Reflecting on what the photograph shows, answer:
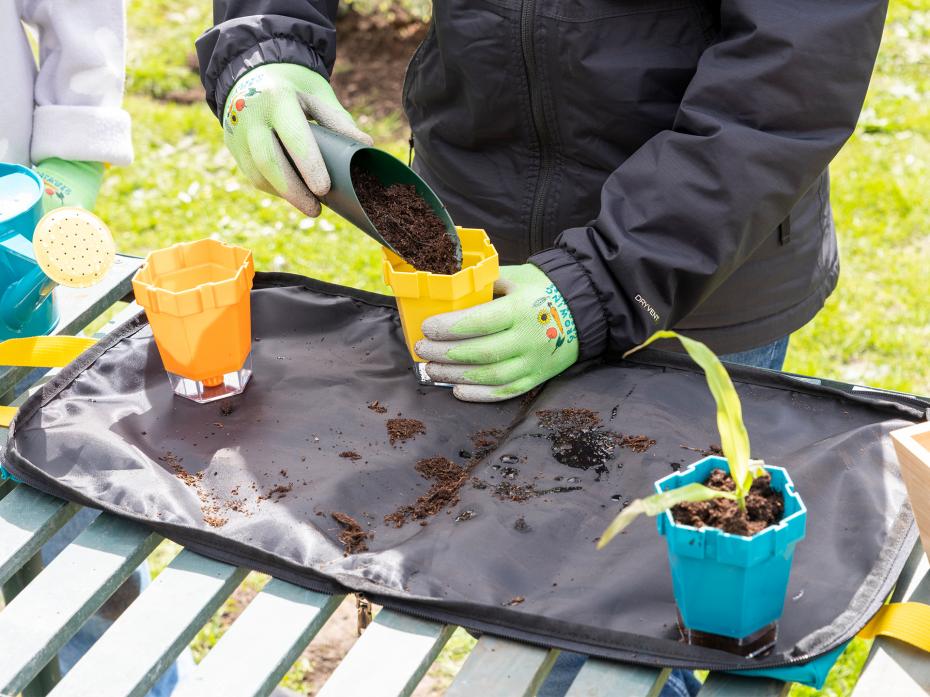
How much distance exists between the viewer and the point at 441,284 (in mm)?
1350

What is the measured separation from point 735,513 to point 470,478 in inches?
15.6

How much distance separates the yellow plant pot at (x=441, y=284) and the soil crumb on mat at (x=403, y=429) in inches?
4.4

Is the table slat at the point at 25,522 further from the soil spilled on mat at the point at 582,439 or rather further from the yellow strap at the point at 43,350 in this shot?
the soil spilled on mat at the point at 582,439

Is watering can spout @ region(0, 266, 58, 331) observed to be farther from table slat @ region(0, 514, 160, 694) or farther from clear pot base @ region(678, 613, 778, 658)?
clear pot base @ region(678, 613, 778, 658)

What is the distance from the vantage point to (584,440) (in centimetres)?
129

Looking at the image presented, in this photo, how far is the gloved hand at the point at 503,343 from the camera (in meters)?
1.37

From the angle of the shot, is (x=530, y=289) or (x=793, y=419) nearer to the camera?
(x=793, y=419)

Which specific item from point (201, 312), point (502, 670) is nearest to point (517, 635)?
point (502, 670)

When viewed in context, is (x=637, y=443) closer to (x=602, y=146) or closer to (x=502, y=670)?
(x=502, y=670)

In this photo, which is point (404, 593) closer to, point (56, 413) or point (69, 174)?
point (56, 413)

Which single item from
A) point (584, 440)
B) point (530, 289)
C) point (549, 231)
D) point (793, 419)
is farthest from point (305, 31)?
point (793, 419)

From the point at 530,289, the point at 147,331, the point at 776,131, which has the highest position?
the point at 776,131

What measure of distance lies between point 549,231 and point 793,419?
20.9 inches

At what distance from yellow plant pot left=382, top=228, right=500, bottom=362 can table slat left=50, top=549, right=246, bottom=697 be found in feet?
1.36
